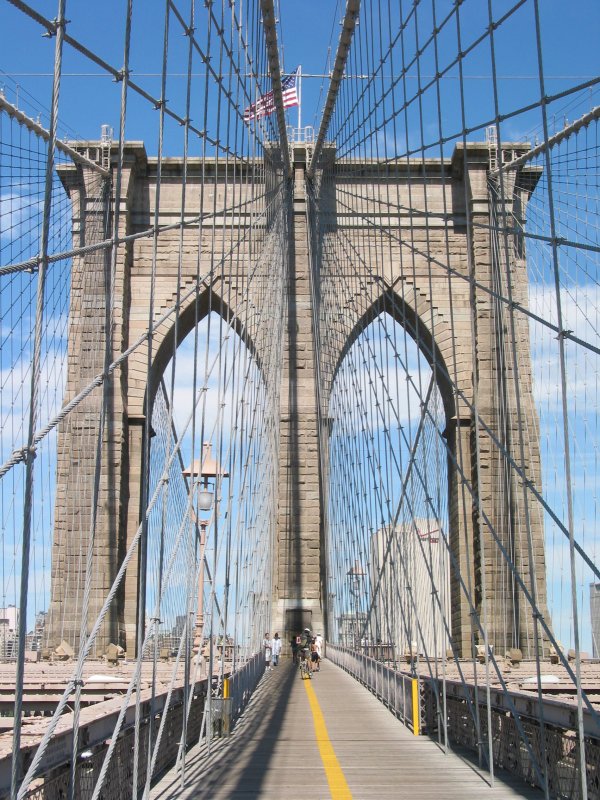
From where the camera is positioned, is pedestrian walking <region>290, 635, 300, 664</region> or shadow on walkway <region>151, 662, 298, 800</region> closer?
shadow on walkway <region>151, 662, 298, 800</region>

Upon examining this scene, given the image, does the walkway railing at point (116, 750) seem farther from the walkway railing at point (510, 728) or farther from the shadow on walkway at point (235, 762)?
the walkway railing at point (510, 728)

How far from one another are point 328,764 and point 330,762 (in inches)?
3.8

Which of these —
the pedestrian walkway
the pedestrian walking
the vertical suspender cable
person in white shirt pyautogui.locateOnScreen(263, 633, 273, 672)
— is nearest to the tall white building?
the pedestrian walkway

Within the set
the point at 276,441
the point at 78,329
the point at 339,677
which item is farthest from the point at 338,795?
the point at 78,329

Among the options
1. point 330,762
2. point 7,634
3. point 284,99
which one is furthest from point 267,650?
point 330,762

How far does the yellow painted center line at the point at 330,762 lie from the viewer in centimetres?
531

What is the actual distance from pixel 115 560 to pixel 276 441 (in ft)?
11.9

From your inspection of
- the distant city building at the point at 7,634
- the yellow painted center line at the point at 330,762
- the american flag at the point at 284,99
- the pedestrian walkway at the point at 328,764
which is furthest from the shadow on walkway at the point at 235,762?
the american flag at the point at 284,99

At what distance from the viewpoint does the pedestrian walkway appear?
524 centimetres

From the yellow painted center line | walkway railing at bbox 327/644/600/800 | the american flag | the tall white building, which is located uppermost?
the american flag

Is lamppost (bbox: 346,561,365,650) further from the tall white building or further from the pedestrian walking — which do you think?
the pedestrian walking

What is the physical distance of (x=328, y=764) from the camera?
20.8 ft

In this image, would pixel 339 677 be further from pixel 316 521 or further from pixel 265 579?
pixel 316 521

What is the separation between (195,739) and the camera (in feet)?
25.7
